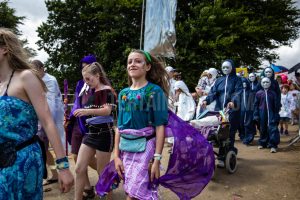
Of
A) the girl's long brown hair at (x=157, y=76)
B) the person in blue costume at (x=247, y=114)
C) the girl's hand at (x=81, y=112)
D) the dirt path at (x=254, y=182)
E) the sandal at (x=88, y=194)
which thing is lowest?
the dirt path at (x=254, y=182)

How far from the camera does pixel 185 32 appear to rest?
17.2 m

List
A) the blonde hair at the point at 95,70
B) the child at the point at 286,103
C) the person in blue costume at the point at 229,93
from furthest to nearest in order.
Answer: the child at the point at 286,103, the person in blue costume at the point at 229,93, the blonde hair at the point at 95,70

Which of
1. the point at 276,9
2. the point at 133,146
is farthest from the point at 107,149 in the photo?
the point at 276,9

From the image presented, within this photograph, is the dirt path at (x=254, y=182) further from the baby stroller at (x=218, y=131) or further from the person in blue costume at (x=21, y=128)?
the person in blue costume at (x=21, y=128)

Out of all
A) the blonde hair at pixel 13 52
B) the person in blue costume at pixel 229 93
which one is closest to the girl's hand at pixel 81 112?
the blonde hair at pixel 13 52

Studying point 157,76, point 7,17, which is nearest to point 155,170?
point 157,76

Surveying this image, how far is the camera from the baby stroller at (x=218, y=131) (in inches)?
223

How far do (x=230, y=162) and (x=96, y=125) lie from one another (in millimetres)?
2942

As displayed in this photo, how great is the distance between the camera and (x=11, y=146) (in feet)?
6.68

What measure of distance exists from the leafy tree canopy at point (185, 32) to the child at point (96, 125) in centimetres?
1311

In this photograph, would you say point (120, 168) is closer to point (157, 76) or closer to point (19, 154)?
point (157, 76)

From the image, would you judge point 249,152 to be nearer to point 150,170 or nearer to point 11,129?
point 150,170

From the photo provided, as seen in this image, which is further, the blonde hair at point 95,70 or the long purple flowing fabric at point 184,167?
the blonde hair at point 95,70

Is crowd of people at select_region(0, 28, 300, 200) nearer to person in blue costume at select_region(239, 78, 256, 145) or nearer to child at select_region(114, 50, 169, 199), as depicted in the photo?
child at select_region(114, 50, 169, 199)
